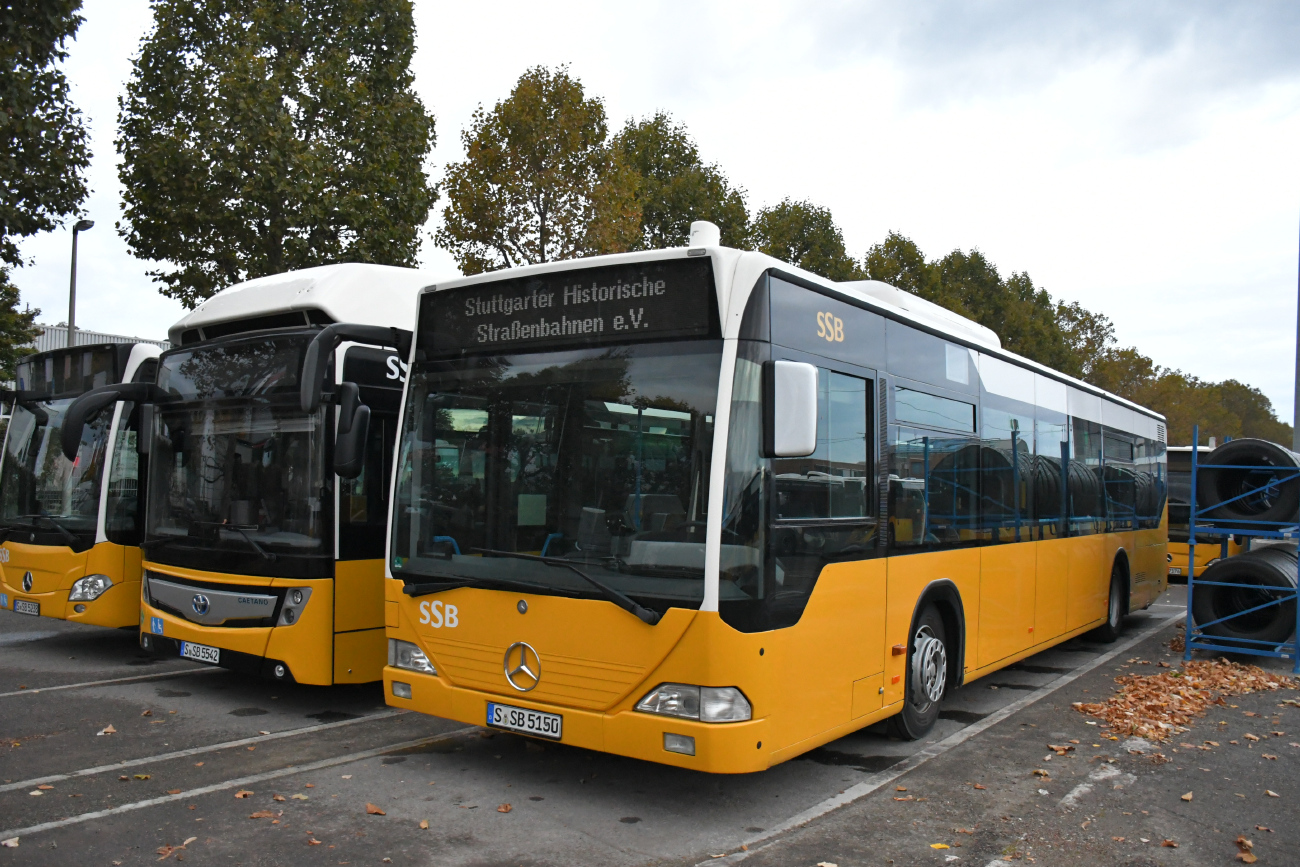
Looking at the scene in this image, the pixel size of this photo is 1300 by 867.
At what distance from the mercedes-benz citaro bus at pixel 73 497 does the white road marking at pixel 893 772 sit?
740 centimetres

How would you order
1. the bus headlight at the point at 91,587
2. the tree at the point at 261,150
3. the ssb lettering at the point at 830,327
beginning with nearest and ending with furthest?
the ssb lettering at the point at 830,327 → the bus headlight at the point at 91,587 → the tree at the point at 261,150

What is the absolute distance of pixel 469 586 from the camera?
563cm

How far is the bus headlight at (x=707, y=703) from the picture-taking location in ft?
15.7

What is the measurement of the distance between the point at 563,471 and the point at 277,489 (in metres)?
3.21

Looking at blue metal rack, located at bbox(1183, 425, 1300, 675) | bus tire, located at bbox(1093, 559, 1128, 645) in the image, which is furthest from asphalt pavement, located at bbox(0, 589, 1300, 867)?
bus tire, located at bbox(1093, 559, 1128, 645)

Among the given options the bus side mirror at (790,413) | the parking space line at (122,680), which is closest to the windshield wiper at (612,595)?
the bus side mirror at (790,413)

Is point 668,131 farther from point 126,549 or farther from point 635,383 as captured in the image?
point 635,383

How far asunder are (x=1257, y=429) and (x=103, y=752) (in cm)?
13301

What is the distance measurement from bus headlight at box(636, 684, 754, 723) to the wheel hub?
2.23 metres

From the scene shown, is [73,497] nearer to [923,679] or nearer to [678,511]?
[678,511]

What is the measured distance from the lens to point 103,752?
6441mm

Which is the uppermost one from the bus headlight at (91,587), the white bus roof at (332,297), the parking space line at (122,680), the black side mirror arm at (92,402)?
the white bus roof at (332,297)

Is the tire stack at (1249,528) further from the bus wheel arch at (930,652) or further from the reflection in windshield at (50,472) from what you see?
the reflection in windshield at (50,472)

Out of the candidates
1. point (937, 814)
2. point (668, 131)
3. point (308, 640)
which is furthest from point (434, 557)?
point (668, 131)
